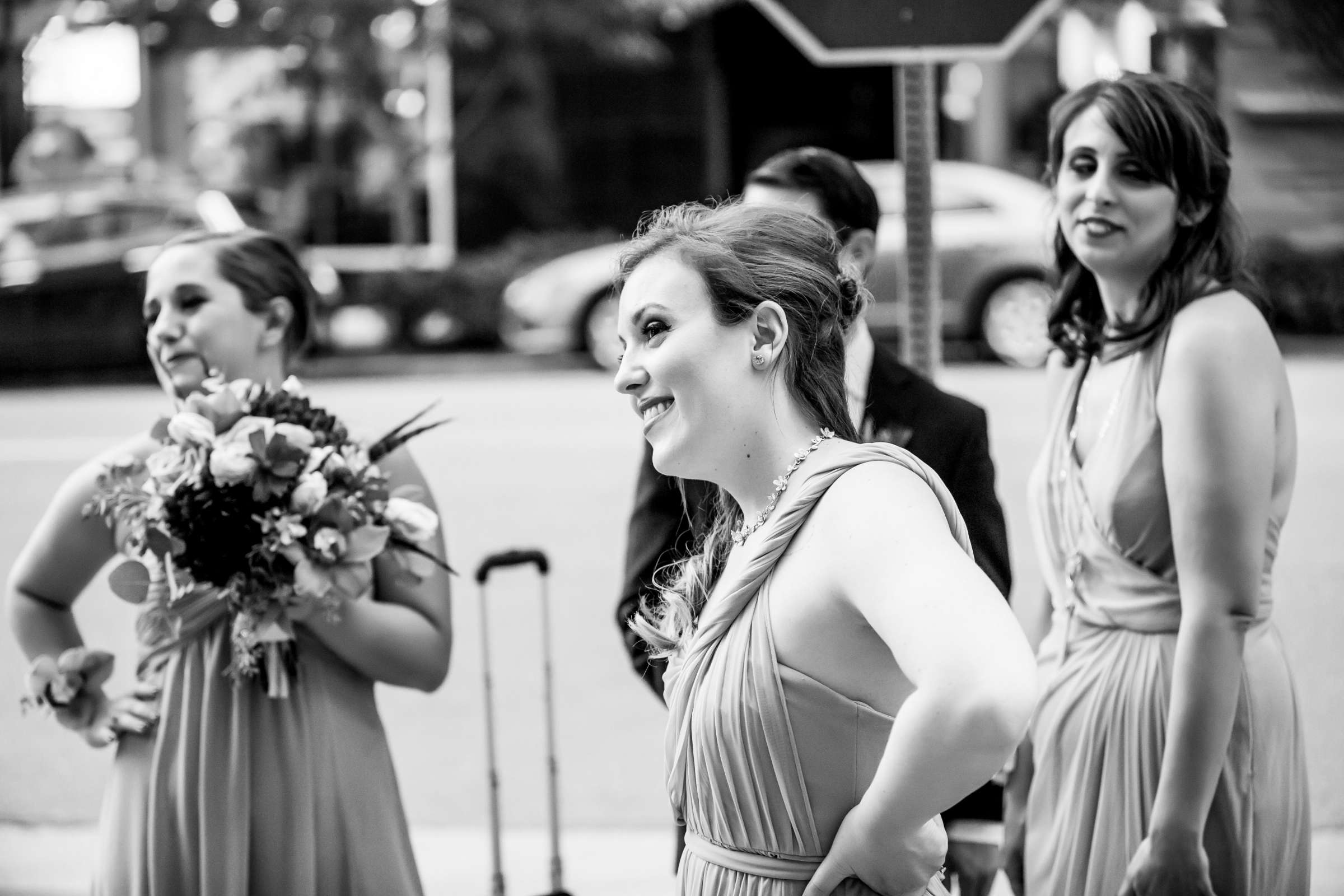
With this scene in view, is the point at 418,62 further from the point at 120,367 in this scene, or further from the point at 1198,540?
the point at 1198,540

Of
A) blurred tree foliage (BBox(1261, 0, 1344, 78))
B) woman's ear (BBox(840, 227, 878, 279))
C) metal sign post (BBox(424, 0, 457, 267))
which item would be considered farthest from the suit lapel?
blurred tree foliage (BBox(1261, 0, 1344, 78))

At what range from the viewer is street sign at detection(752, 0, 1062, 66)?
360 centimetres

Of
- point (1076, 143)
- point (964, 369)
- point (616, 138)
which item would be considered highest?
point (616, 138)

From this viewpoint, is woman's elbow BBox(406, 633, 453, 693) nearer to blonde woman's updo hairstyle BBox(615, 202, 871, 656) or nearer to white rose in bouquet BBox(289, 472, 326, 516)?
white rose in bouquet BBox(289, 472, 326, 516)

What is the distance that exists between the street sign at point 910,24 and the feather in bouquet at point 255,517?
1.29m

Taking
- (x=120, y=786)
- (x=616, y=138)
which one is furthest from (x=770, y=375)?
(x=616, y=138)

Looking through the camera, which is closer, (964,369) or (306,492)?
(306,492)

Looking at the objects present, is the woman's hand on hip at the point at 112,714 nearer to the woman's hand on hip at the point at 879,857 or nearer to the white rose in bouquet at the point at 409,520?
the white rose in bouquet at the point at 409,520

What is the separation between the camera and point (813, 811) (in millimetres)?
2082

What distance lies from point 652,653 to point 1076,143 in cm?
139

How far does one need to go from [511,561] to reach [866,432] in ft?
4.17

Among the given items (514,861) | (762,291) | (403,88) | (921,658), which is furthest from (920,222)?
(403,88)

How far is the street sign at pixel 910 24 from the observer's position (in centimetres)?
360

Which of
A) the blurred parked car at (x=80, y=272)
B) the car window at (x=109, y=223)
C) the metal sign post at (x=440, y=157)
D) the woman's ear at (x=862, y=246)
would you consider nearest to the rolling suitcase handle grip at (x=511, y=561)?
the woman's ear at (x=862, y=246)
